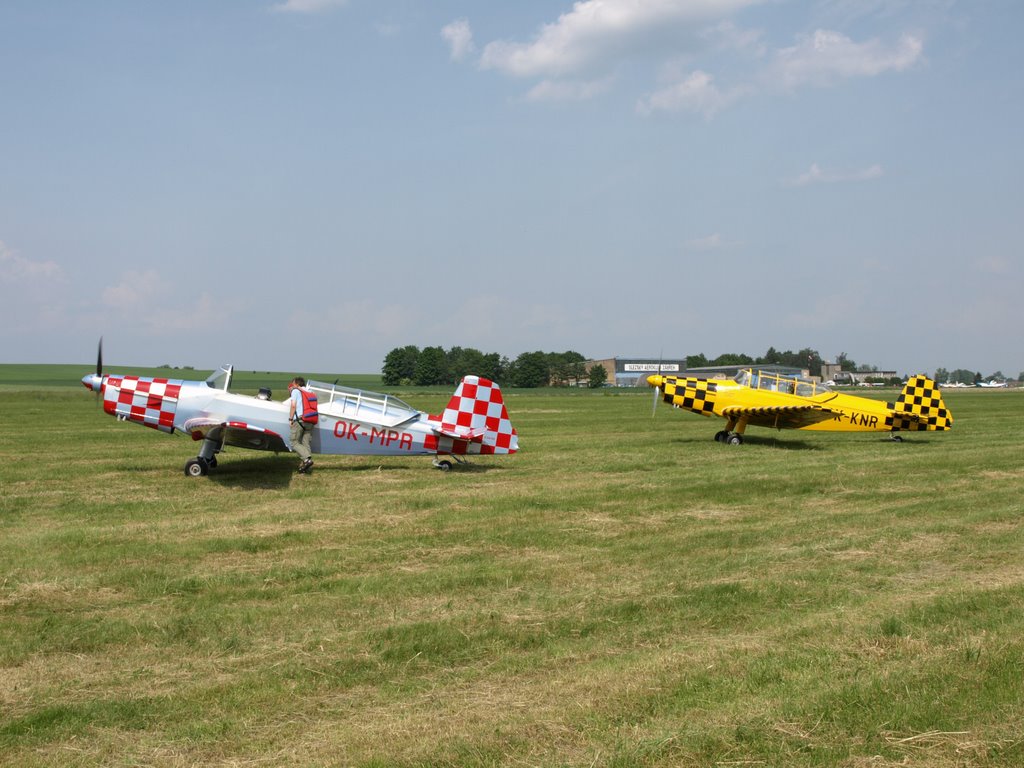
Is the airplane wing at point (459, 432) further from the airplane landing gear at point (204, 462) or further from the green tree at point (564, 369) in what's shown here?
the green tree at point (564, 369)

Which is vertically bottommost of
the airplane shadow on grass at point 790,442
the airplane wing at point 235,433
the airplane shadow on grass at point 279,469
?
the airplane shadow on grass at point 279,469

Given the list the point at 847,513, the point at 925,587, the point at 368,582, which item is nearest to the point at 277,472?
the point at 368,582

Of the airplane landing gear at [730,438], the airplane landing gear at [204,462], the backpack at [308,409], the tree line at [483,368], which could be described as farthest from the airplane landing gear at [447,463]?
the tree line at [483,368]

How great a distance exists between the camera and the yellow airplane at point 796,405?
18688mm

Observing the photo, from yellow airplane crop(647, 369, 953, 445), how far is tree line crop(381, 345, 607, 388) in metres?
63.8

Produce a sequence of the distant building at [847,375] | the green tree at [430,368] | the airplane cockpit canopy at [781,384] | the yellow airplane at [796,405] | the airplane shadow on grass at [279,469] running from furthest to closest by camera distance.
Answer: the distant building at [847,375]
the green tree at [430,368]
the airplane cockpit canopy at [781,384]
the yellow airplane at [796,405]
the airplane shadow on grass at [279,469]

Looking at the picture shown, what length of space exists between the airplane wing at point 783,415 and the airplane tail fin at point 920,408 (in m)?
1.54

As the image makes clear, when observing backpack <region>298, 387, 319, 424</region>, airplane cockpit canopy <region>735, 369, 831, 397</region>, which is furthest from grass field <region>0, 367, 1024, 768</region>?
airplane cockpit canopy <region>735, 369, 831, 397</region>

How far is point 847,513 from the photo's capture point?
9.39 metres

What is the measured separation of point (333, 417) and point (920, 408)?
13643mm

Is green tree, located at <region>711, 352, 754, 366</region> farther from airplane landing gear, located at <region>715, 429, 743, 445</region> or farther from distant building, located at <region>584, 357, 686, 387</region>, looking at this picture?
airplane landing gear, located at <region>715, 429, 743, 445</region>

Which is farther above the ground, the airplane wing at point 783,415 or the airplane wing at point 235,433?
the airplane wing at point 783,415

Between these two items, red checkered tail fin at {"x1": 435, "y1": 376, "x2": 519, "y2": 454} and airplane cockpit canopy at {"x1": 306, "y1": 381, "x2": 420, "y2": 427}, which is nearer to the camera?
airplane cockpit canopy at {"x1": 306, "y1": 381, "x2": 420, "y2": 427}

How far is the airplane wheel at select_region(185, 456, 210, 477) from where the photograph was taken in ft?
40.4
